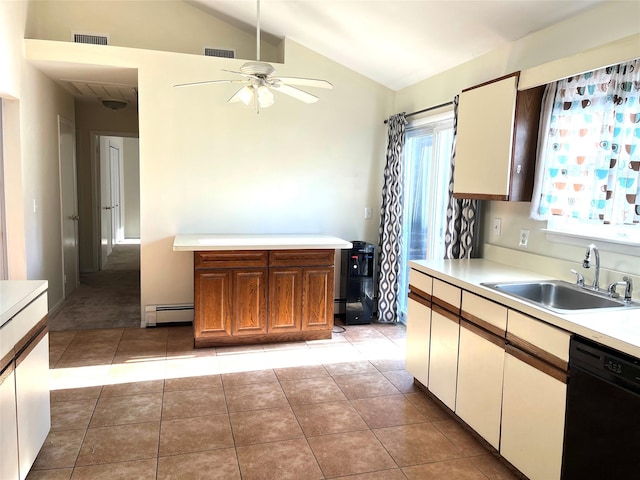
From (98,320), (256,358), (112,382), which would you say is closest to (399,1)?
(256,358)

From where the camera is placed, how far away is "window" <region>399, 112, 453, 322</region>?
4.27 m

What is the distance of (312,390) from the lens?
3.32 metres

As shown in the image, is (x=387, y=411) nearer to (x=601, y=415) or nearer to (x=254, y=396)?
(x=254, y=396)

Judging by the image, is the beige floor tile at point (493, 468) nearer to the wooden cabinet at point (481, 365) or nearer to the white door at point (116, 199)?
the wooden cabinet at point (481, 365)

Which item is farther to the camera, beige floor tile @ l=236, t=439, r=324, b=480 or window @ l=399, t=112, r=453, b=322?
window @ l=399, t=112, r=453, b=322

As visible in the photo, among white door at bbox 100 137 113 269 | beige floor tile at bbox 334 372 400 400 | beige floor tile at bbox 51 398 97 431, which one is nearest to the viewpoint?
beige floor tile at bbox 51 398 97 431

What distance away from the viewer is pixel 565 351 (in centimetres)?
200

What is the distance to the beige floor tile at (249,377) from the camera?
3432 millimetres

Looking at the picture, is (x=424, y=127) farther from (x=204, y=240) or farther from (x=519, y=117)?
(x=204, y=240)

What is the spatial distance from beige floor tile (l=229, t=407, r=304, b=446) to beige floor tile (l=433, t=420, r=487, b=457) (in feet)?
2.78

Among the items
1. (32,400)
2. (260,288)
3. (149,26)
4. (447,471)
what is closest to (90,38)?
(149,26)

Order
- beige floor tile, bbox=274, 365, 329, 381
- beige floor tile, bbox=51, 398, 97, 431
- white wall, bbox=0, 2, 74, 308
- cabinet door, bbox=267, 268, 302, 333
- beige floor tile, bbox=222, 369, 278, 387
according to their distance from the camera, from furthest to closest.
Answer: cabinet door, bbox=267, 268, 302, 333 → white wall, bbox=0, 2, 74, 308 → beige floor tile, bbox=274, 365, 329, 381 → beige floor tile, bbox=222, 369, 278, 387 → beige floor tile, bbox=51, 398, 97, 431

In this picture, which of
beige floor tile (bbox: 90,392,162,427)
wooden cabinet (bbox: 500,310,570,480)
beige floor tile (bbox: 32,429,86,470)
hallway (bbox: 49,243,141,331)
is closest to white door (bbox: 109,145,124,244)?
hallway (bbox: 49,243,141,331)

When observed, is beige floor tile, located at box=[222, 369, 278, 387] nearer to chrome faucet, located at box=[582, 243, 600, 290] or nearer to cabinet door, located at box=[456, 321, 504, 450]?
cabinet door, located at box=[456, 321, 504, 450]
